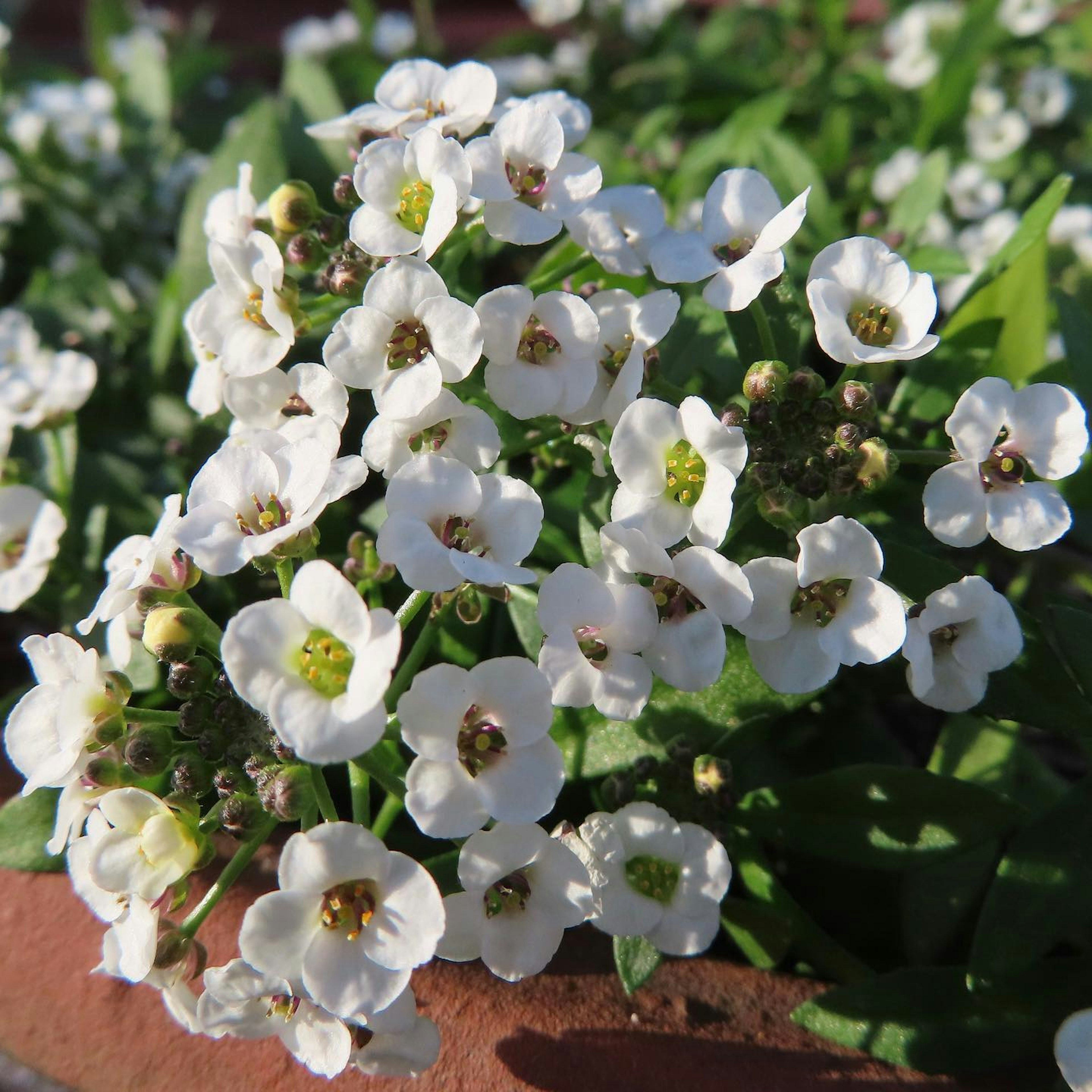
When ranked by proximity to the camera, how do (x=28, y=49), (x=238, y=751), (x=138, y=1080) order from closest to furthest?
(x=238, y=751)
(x=138, y=1080)
(x=28, y=49)

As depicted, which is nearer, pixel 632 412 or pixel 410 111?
pixel 632 412

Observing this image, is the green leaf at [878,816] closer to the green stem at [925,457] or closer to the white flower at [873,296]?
A: the green stem at [925,457]

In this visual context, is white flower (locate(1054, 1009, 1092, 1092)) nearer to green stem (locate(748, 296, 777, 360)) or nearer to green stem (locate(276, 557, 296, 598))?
green stem (locate(748, 296, 777, 360))

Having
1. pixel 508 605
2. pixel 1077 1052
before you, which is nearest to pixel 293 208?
pixel 508 605

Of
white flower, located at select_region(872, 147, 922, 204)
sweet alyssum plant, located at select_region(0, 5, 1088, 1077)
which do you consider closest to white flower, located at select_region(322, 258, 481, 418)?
sweet alyssum plant, located at select_region(0, 5, 1088, 1077)

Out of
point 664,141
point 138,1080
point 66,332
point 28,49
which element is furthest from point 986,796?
point 28,49

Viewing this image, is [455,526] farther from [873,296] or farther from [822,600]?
[873,296]

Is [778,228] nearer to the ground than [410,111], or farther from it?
nearer to the ground

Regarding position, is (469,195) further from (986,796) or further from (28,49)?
A: (28,49)
